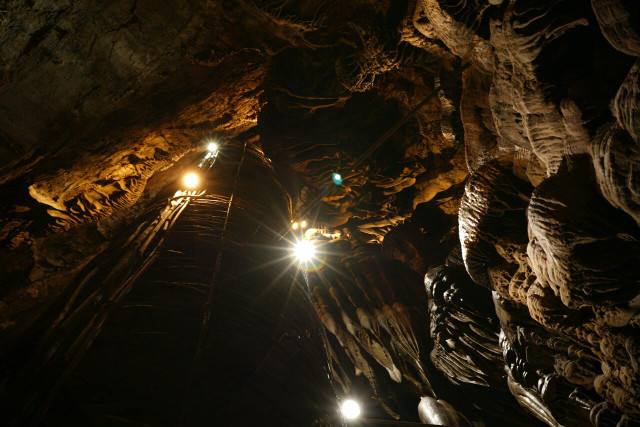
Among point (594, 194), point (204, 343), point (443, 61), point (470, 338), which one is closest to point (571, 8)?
point (594, 194)

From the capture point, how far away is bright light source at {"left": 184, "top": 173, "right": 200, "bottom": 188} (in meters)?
3.33

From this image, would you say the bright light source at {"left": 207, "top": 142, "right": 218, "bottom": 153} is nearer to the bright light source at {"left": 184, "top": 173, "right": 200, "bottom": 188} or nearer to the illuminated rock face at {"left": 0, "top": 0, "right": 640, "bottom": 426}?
the illuminated rock face at {"left": 0, "top": 0, "right": 640, "bottom": 426}

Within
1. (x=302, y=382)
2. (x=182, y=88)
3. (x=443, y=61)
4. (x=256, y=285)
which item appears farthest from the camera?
(x=443, y=61)

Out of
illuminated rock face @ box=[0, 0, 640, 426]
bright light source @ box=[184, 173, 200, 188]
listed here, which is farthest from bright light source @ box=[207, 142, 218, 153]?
bright light source @ box=[184, 173, 200, 188]

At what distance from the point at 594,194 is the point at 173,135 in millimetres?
4749

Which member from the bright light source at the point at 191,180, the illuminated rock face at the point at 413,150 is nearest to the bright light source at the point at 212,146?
the illuminated rock face at the point at 413,150

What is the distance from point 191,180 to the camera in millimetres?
3373

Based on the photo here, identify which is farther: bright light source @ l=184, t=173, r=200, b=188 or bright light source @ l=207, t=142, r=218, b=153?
bright light source @ l=207, t=142, r=218, b=153

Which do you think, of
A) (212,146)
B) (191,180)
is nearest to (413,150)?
(212,146)

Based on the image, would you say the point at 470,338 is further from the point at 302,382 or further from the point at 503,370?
the point at 302,382

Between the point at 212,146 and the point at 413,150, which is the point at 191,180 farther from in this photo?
the point at 413,150

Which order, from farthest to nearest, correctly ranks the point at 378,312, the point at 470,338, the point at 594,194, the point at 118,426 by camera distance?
the point at 378,312 < the point at 470,338 < the point at 594,194 < the point at 118,426

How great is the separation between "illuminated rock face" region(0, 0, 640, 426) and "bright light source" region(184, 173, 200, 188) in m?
0.21

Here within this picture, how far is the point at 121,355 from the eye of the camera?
1424 mm
